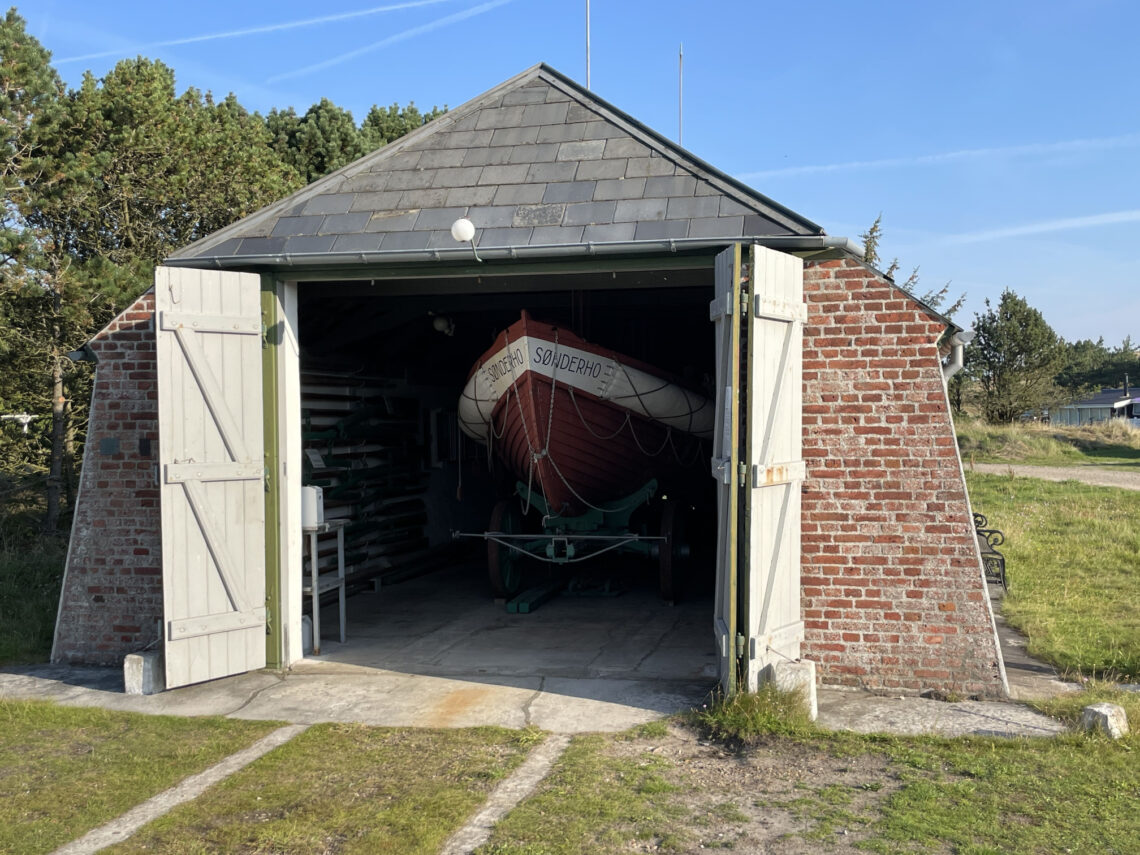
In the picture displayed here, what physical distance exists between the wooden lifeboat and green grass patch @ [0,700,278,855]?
3842 mm

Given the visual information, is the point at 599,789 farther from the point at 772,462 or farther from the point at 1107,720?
the point at 1107,720

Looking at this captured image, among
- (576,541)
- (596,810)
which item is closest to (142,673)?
(596,810)

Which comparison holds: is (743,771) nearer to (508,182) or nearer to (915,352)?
(915,352)

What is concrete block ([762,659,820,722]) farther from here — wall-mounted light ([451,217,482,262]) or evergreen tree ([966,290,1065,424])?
evergreen tree ([966,290,1065,424])

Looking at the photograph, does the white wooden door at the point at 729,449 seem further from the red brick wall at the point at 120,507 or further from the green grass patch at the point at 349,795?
the red brick wall at the point at 120,507

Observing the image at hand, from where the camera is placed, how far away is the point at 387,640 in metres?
7.83

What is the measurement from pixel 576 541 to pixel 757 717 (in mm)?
4260

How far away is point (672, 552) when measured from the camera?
29.7ft

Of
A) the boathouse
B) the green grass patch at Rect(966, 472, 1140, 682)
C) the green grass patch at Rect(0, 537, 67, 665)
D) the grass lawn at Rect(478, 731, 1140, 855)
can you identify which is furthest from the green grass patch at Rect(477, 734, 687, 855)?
the green grass patch at Rect(0, 537, 67, 665)

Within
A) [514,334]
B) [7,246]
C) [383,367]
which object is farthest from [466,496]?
[7,246]

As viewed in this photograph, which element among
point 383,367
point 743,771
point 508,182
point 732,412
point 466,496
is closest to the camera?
point 743,771

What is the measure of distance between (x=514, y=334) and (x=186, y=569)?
11.2ft

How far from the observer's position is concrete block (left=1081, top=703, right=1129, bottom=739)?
504 cm

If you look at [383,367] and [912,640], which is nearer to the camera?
[912,640]
